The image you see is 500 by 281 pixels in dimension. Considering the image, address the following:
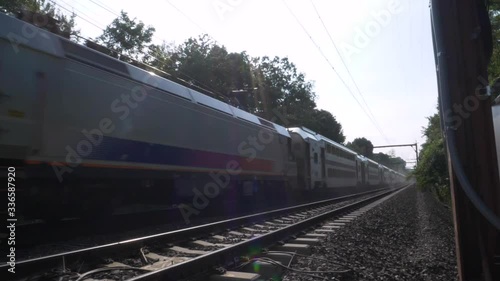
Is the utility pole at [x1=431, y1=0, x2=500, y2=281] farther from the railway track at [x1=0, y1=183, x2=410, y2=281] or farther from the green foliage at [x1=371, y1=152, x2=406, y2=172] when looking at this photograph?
the green foliage at [x1=371, y1=152, x2=406, y2=172]

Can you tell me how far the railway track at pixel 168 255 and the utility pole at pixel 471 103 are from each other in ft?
A: 9.67

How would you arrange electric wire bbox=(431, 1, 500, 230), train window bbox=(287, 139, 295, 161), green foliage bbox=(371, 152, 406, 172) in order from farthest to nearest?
green foliage bbox=(371, 152, 406, 172)
train window bbox=(287, 139, 295, 161)
electric wire bbox=(431, 1, 500, 230)

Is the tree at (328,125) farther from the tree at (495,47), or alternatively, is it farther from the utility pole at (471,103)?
the utility pole at (471,103)

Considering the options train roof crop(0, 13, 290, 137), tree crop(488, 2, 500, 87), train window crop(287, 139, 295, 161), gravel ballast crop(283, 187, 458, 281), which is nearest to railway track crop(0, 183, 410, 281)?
gravel ballast crop(283, 187, 458, 281)

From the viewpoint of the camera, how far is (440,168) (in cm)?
1664

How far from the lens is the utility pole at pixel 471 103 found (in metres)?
2.74

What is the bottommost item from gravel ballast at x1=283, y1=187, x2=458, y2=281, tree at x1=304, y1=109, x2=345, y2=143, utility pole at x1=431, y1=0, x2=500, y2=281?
gravel ballast at x1=283, y1=187, x2=458, y2=281

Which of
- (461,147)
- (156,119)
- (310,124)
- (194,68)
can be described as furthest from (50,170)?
(310,124)

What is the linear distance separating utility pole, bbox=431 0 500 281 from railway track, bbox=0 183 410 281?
295 centimetres

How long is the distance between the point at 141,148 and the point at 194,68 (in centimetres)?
3078

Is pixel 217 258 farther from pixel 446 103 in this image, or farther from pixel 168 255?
pixel 446 103

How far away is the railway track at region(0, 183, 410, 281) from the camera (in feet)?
13.4

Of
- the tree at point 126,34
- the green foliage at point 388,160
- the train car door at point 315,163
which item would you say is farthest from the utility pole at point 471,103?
the green foliage at point 388,160

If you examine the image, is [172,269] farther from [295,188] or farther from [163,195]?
[295,188]
